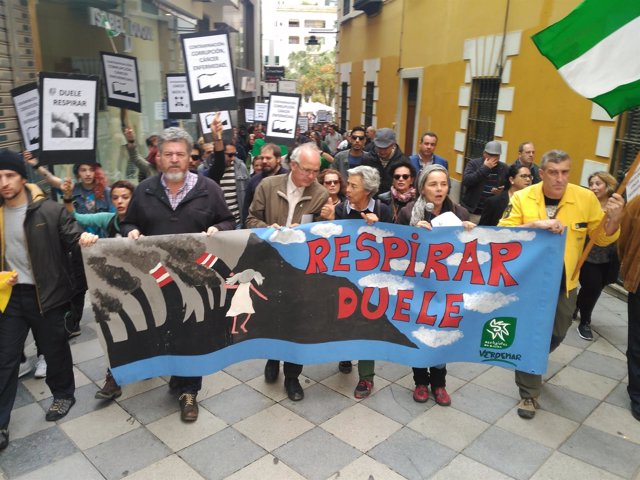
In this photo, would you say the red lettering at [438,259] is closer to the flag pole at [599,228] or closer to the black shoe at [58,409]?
the flag pole at [599,228]

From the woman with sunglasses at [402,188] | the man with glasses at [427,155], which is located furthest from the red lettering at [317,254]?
the man with glasses at [427,155]

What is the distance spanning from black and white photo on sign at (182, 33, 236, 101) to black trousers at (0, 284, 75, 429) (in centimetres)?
257

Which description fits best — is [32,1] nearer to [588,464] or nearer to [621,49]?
[621,49]

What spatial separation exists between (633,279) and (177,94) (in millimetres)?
6371

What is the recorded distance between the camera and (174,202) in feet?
12.0

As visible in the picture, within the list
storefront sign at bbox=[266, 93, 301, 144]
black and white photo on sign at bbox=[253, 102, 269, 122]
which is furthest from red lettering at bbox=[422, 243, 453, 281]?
black and white photo on sign at bbox=[253, 102, 269, 122]

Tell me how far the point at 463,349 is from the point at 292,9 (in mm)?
92174

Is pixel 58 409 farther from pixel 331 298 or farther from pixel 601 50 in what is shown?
pixel 601 50

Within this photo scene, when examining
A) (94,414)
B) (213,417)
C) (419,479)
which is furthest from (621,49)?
(94,414)

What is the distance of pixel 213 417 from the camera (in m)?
3.69

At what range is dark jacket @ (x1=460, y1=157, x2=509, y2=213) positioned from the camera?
643 centimetres

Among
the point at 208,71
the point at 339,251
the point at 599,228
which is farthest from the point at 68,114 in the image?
the point at 599,228

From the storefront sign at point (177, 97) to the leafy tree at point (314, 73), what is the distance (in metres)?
68.4

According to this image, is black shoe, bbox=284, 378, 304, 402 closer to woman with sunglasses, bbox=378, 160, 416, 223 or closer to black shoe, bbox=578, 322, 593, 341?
woman with sunglasses, bbox=378, 160, 416, 223
